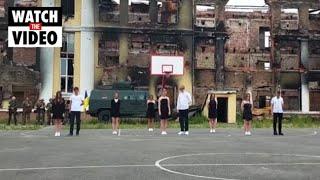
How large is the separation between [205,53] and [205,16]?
3220mm

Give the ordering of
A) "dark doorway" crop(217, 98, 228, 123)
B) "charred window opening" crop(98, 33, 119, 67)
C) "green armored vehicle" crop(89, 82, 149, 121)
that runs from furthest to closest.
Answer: "charred window opening" crop(98, 33, 119, 67), "dark doorway" crop(217, 98, 228, 123), "green armored vehicle" crop(89, 82, 149, 121)

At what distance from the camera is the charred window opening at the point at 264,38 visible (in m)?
45.4

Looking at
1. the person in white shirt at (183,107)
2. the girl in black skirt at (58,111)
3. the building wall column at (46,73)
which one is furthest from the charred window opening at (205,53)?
the girl in black skirt at (58,111)

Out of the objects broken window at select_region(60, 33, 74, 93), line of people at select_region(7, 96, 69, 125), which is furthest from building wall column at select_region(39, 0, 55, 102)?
line of people at select_region(7, 96, 69, 125)

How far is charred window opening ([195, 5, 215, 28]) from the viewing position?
146 feet

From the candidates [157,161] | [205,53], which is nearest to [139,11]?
[205,53]

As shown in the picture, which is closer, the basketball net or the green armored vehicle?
the green armored vehicle

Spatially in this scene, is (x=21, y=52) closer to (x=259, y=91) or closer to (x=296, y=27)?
(x=259, y=91)

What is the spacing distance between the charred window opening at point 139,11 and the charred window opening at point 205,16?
4301 mm

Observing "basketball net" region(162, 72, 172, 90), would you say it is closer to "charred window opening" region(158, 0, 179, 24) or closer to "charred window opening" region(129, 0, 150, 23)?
"charred window opening" region(158, 0, 179, 24)

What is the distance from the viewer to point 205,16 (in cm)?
4488

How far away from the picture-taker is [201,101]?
44250 millimetres

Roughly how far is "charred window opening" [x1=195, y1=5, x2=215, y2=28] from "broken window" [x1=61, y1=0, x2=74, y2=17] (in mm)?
10440

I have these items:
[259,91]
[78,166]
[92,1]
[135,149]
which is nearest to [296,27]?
[259,91]
